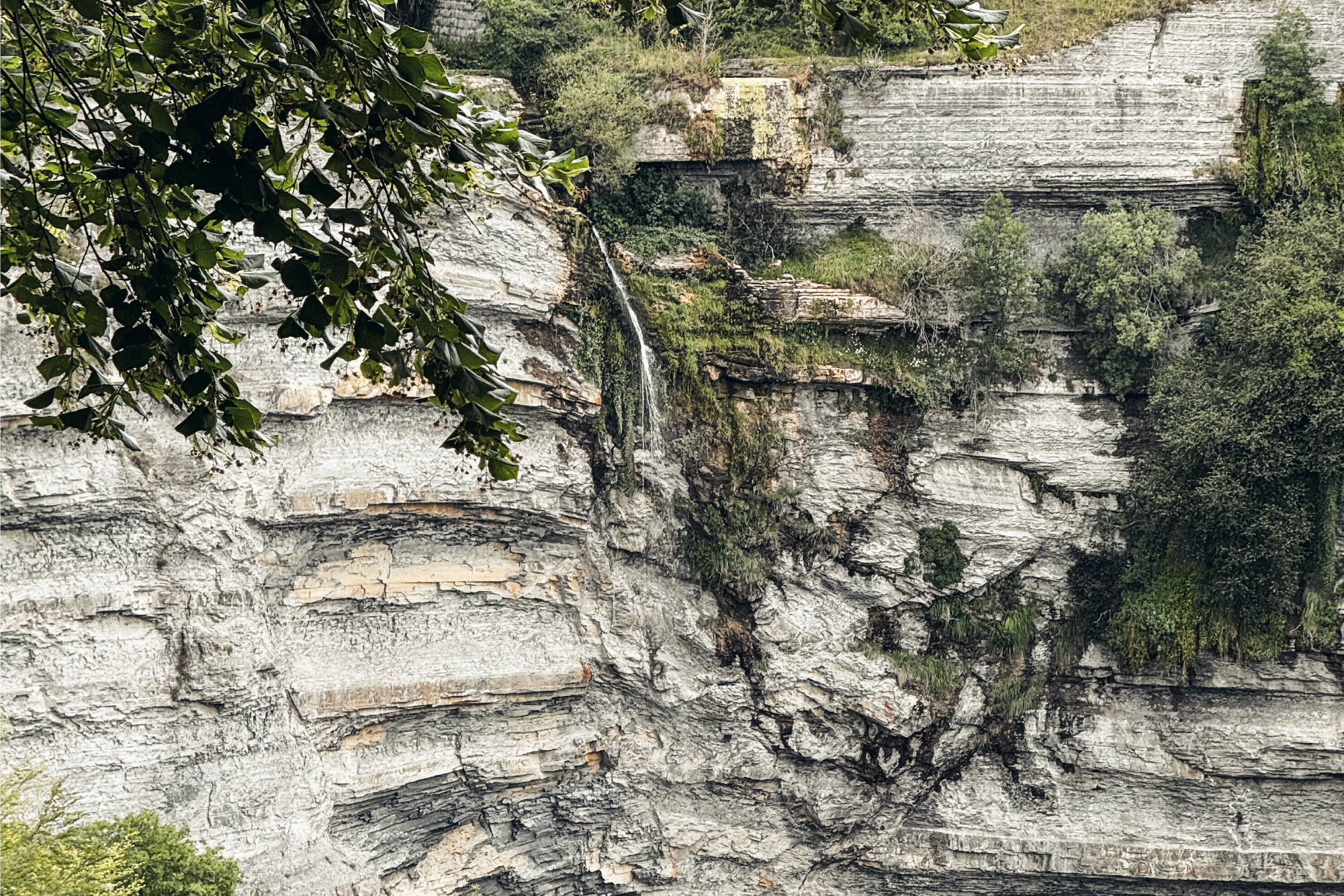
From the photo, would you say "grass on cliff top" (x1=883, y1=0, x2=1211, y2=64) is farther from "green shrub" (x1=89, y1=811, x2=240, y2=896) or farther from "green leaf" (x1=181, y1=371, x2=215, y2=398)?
"green leaf" (x1=181, y1=371, x2=215, y2=398)

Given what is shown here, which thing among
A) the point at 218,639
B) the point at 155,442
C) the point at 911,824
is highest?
the point at 155,442

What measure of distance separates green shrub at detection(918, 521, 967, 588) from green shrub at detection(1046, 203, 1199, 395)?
7.93ft

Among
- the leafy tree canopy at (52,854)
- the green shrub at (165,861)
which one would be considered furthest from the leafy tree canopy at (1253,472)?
the leafy tree canopy at (52,854)

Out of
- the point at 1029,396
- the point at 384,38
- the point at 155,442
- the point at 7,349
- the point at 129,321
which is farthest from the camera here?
the point at 1029,396

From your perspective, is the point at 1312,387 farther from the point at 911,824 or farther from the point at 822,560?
the point at 911,824

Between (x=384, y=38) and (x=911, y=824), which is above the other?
(x=384, y=38)

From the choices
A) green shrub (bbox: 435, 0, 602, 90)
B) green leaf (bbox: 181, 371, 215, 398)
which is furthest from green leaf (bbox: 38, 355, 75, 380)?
green shrub (bbox: 435, 0, 602, 90)

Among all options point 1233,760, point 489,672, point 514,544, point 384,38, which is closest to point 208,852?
point 489,672

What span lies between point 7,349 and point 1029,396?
10.2 metres

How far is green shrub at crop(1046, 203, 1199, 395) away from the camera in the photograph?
42.3ft

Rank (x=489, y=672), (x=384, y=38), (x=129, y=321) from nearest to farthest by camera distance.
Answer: (x=384, y=38), (x=129, y=321), (x=489, y=672)

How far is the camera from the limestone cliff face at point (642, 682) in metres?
11.6

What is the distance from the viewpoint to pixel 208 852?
1044 centimetres

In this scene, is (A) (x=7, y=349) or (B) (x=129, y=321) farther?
(A) (x=7, y=349)
